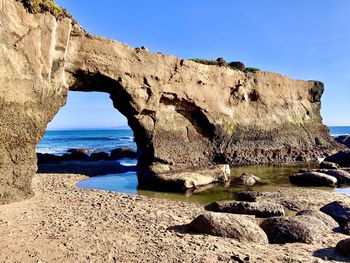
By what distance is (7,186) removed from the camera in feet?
31.3

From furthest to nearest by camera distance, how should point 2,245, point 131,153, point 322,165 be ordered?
1. point 131,153
2. point 322,165
3. point 2,245

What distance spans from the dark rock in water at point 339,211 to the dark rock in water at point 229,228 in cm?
321

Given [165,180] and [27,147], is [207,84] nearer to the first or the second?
[165,180]

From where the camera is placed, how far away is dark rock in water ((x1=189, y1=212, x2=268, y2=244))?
729cm

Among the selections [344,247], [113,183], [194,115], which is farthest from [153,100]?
[344,247]

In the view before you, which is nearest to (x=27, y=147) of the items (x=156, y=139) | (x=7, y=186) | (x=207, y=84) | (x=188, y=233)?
(x=7, y=186)

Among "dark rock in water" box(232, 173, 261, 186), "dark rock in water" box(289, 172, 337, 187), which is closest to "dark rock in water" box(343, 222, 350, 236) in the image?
"dark rock in water" box(232, 173, 261, 186)

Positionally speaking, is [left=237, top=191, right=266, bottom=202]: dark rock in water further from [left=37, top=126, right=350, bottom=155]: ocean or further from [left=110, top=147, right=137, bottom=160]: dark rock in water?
[left=37, top=126, right=350, bottom=155]: ocean

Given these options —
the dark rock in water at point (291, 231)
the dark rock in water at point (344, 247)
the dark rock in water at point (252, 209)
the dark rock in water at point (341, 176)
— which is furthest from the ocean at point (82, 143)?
the dark rock in water at point (344, 247)

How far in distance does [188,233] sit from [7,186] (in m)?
5.28

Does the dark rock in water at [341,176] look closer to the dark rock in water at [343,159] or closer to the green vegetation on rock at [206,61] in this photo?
the dark rock in water at [343,159]

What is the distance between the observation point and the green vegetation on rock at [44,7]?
10.6 m

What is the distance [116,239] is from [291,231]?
3.76m

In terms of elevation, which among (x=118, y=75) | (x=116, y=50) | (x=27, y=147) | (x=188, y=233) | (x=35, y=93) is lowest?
(x=188, y=233)
